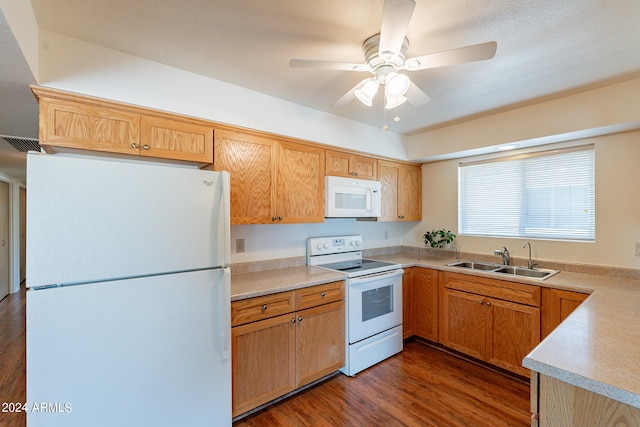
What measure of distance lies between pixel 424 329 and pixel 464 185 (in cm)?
176

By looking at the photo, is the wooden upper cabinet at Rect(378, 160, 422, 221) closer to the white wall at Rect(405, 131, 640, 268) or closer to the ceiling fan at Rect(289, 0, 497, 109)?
the white wall at Rect(405, 131, 640, 268)

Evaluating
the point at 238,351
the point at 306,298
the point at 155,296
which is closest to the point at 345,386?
the point at 306,298

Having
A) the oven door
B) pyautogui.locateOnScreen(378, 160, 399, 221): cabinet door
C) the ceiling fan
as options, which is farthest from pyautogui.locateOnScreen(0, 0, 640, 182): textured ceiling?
the oven door

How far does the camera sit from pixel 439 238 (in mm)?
3562

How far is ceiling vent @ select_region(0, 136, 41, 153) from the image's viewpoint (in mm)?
2664

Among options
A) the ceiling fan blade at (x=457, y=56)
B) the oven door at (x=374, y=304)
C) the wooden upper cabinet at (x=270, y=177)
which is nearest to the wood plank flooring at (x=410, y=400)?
the oven door at (x=374, y=304)

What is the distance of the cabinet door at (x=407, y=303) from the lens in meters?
3.06

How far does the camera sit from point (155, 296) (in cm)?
150

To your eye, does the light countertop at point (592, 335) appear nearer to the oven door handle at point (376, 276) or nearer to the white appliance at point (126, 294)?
the oven door handle at point (376, 276)

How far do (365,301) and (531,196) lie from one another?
2.04 metres

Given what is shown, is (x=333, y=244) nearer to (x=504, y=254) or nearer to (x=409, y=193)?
(x=409, y=193)

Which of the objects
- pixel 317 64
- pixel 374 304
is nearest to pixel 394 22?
pixel 317 64

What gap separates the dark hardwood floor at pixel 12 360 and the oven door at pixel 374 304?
8.15 ft

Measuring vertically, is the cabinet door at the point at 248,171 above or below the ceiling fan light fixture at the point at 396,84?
below
